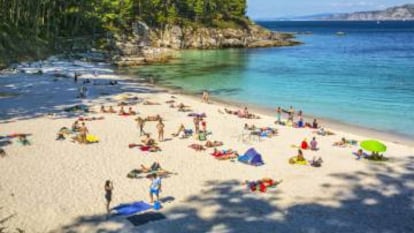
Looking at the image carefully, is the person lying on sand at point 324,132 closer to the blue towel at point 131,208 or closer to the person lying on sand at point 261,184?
the person lying on sand at point 261,184

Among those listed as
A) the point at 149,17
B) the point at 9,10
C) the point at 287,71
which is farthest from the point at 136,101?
the point at 149,17

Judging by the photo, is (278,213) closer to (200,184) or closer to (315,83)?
(200,184)

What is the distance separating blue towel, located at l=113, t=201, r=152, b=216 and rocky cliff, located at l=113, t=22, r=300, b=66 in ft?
185

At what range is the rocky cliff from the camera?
262 feet

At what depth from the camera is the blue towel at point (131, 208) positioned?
15856 millimetres

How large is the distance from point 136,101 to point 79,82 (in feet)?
39.5

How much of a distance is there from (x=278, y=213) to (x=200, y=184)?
4059 millimetres

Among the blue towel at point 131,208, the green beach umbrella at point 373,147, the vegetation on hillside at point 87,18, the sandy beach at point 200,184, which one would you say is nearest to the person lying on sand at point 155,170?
the sandy beach at point 200,184

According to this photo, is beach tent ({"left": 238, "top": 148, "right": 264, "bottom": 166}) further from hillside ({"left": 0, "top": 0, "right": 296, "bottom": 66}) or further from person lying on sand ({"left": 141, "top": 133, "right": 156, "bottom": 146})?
hillside ({"left": 0, "top": 0, "right": 296, "bottom": 66})

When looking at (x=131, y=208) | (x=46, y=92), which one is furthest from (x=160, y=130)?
(x=46, y=92)

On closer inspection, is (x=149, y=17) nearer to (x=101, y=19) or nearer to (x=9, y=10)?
(x=101, y=19)

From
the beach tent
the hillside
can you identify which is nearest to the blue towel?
the beach tent

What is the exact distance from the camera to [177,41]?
325 feet

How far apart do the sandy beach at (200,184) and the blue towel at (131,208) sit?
439 millimetres
